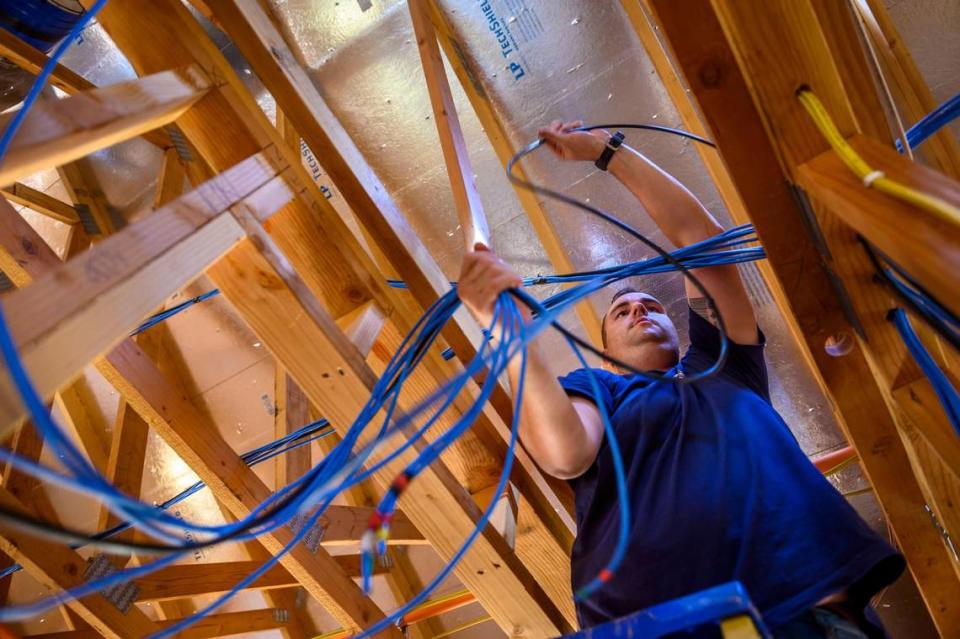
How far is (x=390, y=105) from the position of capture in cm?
259

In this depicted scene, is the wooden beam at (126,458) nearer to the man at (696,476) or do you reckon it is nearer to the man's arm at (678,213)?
the man at (696,476)

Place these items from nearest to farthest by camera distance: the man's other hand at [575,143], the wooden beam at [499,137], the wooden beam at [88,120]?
the wooden beam at [88,120], the man's other hand at [575,143], the wooden beam at [499,137]

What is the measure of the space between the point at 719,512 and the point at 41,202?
2754mm

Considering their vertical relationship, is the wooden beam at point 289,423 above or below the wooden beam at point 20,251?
below

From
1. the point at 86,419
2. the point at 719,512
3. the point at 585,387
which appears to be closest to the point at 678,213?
the point at 585,387

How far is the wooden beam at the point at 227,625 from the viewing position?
8.66ft

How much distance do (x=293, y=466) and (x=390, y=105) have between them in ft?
4.50

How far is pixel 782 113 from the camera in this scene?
101 cm

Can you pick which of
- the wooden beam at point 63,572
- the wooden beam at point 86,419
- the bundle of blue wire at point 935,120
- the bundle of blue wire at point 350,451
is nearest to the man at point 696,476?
the bundle of blue wire at point 350,451

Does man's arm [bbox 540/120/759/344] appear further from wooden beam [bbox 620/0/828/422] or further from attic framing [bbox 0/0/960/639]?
wooden beam [bbox 620/0/828/422]

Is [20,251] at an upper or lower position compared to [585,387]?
upper

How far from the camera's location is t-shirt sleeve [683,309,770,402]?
1.61 meters

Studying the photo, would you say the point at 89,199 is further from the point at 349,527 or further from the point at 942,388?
the point at 942,388

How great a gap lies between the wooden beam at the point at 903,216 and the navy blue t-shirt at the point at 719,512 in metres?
0.52
